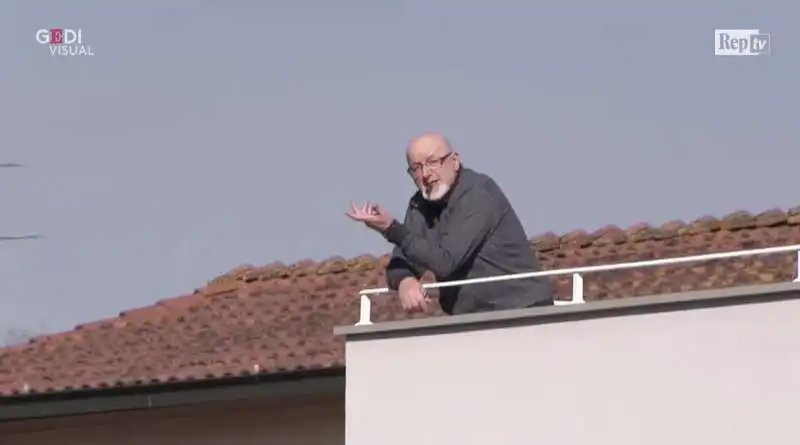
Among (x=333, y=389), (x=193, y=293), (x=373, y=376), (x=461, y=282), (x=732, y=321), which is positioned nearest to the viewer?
(x=732, y=321)

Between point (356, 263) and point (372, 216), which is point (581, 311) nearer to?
point (372, 216)

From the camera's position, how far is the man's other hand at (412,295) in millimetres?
8141

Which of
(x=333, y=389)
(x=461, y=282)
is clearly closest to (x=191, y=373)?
(x=333, y=389)

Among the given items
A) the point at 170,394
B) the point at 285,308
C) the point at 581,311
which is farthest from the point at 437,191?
the point at 285,308

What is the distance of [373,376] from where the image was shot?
8938 millimetres

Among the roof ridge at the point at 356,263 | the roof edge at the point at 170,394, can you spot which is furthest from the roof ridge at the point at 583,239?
the roof edge at the point at 170,394

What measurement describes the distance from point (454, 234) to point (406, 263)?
0.30m

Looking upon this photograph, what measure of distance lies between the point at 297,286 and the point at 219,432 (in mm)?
4491

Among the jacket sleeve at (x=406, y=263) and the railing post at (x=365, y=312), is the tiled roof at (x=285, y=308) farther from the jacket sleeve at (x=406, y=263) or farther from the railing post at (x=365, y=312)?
the jacket sleeve at (x=406, y=263)

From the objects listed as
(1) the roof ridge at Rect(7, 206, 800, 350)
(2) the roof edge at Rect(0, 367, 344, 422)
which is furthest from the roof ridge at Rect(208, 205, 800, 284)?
(2) the roof edge at Rect(0, 367, 344, 422)

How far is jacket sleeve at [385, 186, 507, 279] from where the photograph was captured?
8109mm

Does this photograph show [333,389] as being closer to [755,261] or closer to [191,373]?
[191,373]

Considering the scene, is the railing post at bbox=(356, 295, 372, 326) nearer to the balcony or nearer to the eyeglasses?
the balcony

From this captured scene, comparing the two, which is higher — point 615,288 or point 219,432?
point 615,288
